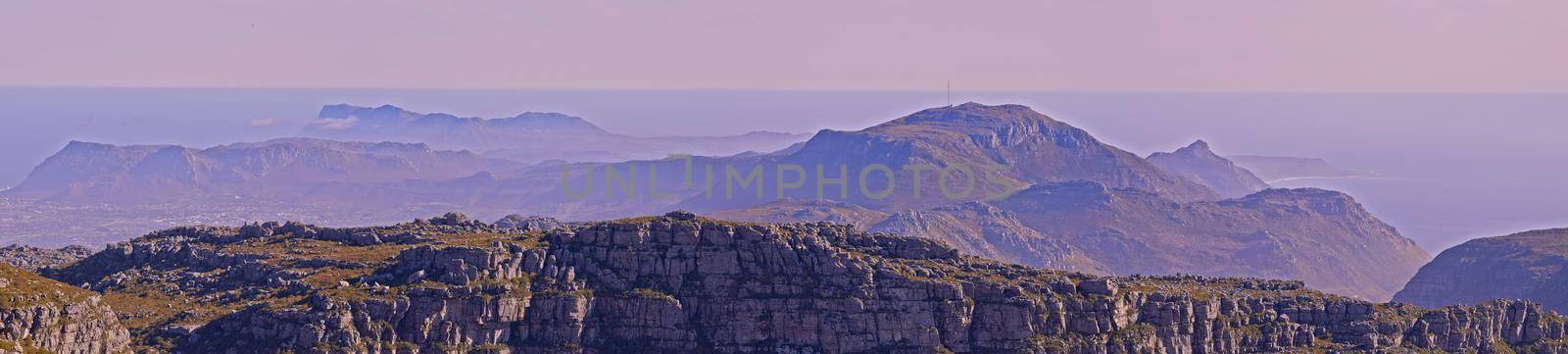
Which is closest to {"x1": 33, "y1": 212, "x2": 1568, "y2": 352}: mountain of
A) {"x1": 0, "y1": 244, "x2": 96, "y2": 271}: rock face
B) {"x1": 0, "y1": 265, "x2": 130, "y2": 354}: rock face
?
{"x1": 0, "y1": 265, "x2": 130, "y2": 354}: rock face

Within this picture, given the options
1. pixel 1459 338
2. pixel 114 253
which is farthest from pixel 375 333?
pixel 1459 338

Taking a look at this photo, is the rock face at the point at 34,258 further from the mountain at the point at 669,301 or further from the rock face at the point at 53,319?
the rock face at the point at 53,319

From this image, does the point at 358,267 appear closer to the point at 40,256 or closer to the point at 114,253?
the point at 114,253

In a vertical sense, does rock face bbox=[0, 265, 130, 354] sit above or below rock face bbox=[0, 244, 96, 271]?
below

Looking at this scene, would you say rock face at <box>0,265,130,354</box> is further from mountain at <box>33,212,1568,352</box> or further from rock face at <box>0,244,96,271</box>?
rock face at <box>0,244,96,271</box>

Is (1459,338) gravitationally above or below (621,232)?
below

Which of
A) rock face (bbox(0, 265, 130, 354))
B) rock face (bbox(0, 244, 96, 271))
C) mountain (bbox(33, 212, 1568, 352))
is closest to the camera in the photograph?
rock face (bbox(0, 265, 130, 354))

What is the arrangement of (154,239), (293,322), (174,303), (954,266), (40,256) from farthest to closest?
(40,256) < (154,239) < (954,266) < (174,303) < (293,322)
